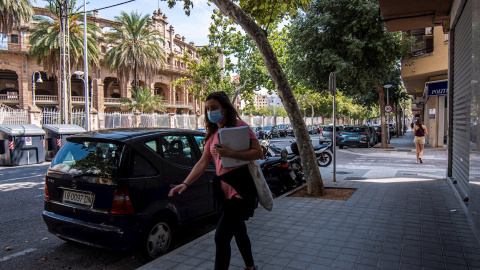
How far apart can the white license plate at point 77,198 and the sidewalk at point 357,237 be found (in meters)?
0.96

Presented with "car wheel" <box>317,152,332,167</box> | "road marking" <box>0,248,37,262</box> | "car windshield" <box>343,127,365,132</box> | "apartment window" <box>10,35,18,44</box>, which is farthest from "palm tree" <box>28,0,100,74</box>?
"road marking" <box>0,248,37,262</box>

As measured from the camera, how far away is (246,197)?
2836 mm

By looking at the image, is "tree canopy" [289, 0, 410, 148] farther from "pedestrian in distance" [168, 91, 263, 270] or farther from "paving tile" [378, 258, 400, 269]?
"pedestrian in distance" [168, 91, 263, 270]

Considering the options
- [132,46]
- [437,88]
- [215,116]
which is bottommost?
[215,116]

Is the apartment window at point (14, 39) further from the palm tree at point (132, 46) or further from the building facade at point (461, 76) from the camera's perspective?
the building facade at point (461, 76)

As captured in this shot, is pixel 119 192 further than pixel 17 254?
No

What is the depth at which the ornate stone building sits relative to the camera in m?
41.2

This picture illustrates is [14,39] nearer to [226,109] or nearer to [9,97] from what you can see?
[9,97]

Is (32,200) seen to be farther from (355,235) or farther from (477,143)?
(477,143)

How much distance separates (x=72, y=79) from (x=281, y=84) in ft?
165

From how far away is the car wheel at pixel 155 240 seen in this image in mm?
3811

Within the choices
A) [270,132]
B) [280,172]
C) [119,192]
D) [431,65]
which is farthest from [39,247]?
[270,132]

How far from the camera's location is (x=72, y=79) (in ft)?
162

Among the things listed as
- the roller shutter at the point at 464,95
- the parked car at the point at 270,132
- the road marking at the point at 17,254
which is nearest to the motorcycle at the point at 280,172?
the roller shutter at the point at 464,95
